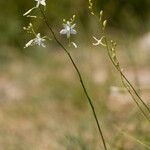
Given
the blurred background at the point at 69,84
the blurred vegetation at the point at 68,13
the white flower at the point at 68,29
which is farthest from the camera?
the blurred vegetation at the point at 68,13

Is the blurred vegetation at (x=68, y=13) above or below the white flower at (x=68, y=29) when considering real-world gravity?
above

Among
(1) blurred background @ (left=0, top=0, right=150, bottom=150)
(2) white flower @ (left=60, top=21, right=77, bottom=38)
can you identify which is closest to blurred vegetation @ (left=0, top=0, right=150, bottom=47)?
(1) blurred background @ (left=0, top=0, right=150, bottom=150)

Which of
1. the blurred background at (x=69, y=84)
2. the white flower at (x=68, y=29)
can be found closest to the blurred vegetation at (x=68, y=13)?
the blurred background at (x=69, y=84)

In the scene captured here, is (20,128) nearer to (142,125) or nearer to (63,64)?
(142,125)

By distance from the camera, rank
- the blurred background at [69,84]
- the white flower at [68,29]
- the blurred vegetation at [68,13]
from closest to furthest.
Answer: the white flower at [68,29] → the blurred background at [69,84] → the blurred vegetation at [68,13]

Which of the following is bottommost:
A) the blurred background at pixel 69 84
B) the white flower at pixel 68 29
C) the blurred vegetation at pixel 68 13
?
the white flower at pixel 68 29

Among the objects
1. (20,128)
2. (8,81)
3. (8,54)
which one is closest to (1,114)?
(20,128)

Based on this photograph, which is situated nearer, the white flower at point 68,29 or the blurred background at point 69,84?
the white flower at point 68,29

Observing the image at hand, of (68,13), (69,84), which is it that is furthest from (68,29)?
(68,13)

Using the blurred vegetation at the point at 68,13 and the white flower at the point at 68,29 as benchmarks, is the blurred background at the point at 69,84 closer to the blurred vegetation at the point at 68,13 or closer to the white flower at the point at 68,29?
the blurred vegetation at the point at 68,13
